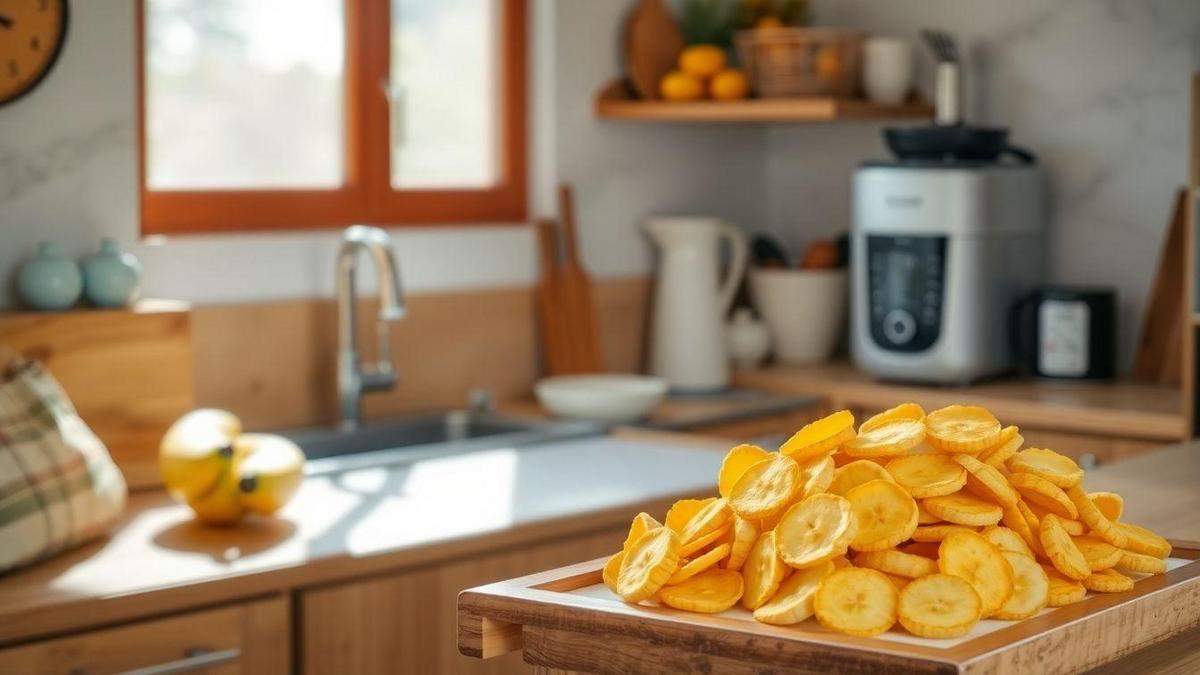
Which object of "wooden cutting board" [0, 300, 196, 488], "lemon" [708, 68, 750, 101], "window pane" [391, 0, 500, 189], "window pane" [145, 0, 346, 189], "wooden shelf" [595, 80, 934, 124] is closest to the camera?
"wooden cutting board" [0, 300, 196, 488]

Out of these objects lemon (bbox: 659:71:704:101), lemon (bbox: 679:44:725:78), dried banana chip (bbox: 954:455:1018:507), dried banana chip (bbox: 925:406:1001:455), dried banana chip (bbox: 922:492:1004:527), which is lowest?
dried banana chip (bbox: 922:492:1004:527)

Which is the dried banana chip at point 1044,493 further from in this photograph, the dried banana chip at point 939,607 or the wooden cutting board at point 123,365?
the wooden cutting board at point 123,365

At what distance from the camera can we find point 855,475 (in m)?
1.27

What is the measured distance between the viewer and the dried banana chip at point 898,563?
119 centimetres

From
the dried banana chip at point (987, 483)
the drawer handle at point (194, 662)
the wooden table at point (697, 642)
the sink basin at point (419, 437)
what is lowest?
the drawer handle at point (194, 662)

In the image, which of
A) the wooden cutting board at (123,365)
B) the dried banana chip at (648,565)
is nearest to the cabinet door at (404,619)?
the wooden cutting board at (123,365)

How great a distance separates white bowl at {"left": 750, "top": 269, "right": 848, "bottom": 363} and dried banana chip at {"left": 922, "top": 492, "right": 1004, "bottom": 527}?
7.91 ft

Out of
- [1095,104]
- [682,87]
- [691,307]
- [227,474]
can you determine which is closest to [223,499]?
[227,474]

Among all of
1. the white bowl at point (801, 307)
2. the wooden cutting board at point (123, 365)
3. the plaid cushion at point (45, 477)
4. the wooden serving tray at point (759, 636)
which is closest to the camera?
the wooden serving tray at point (759, 636)

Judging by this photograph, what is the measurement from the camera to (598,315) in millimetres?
3490

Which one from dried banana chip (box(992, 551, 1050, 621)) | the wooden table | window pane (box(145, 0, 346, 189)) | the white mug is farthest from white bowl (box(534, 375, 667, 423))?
dried banana chip (box(992, 551, 1050, 621))

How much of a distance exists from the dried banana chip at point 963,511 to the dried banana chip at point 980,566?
19 millimetres

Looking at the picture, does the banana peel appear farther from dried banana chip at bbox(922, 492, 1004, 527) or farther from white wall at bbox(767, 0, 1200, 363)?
white wall at bbox(767, 0, 1200, 363)

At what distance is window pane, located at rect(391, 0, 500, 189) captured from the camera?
3.20m
